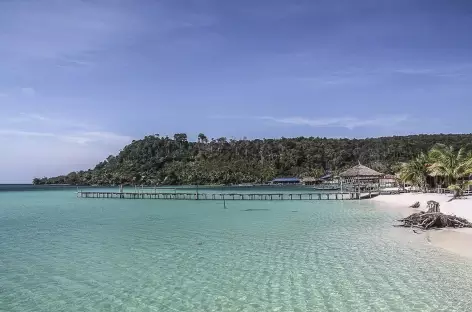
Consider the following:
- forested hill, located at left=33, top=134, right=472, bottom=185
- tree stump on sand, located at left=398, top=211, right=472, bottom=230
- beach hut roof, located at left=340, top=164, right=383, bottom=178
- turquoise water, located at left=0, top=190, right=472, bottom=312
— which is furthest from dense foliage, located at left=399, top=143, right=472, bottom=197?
forested hill, located at left=33, top=134, right=472, bottom=185

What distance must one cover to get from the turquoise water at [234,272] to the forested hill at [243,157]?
9166 centimetres

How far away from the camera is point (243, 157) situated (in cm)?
12681

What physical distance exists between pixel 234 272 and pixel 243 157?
115740 millimetres

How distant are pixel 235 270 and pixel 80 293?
3.95 metres

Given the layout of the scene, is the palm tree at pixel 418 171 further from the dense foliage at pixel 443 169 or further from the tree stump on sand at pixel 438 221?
the tree stump on sand at pixel 438 221

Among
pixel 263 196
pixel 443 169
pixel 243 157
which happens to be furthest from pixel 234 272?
pixel 243 157

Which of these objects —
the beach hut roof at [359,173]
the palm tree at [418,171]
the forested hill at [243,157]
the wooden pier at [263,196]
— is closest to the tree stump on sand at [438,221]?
the palm tree at [418,171]

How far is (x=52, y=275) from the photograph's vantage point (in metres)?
11.1

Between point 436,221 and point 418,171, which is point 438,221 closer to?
point 436,221

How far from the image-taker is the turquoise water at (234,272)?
8570 millimetres

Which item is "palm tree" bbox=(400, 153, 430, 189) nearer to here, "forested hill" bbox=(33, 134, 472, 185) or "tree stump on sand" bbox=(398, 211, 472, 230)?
"tree stump on sand" bbox=(398, 211, 472, 230)

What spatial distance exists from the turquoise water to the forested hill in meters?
91.7

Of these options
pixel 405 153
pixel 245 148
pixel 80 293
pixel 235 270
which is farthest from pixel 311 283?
pixel 245 148

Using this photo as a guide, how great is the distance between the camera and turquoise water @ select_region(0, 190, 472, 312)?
8.57 m
